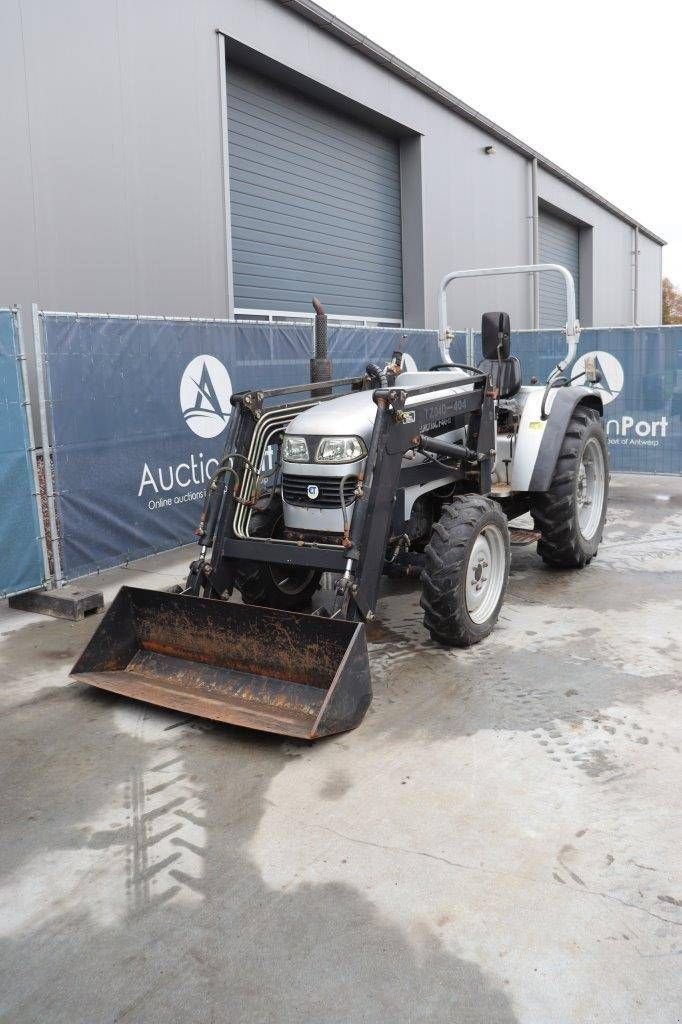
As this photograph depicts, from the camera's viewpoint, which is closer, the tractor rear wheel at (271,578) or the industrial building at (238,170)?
the tractor rear wheel at (271,578)

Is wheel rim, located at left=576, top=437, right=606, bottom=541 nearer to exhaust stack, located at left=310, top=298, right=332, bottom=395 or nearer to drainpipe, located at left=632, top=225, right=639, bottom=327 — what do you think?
exhaust stack, located at left=310, top=298, right=332, bottom=395

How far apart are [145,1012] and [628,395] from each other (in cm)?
1039

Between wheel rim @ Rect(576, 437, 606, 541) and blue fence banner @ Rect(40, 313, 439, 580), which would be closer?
blue fence banner @ Rect(40, 313, 439, 580)

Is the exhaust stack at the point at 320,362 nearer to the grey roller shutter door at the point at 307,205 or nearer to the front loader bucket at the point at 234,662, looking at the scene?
the front loader bucket at the point at 234,662

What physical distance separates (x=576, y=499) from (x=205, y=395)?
340 cm

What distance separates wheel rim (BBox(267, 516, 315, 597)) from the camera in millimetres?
5215

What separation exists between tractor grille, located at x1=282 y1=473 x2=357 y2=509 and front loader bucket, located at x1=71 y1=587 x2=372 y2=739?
2.94ft

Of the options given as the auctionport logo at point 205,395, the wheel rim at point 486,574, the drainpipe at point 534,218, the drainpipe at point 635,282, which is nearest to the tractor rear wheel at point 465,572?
the wheel rim at point 486,574

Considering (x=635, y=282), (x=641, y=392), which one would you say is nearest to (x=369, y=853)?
(x=641, y=392)

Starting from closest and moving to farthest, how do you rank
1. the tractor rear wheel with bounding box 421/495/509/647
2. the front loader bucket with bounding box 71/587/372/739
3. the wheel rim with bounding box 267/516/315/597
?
the front loader bucket with bounding box 71/587/372/739 < the tractor rear wheel with bounding box 421/495/509/647 < the wheel rim with bounding box 267/516/315/597

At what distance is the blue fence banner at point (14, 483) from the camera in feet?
19.0

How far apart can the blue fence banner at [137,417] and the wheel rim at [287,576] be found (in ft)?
6.39

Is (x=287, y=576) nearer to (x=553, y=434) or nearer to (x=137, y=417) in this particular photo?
(x=553, y=434)

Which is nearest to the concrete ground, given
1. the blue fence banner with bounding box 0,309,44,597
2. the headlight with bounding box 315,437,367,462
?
the headlight with bounding box 315,437,367,462
